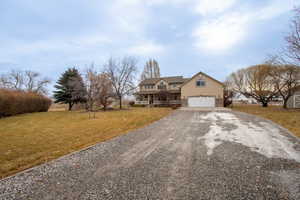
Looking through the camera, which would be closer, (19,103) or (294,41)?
(294,41)

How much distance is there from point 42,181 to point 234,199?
3.91 meters

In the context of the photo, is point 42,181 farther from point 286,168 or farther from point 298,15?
point 298,15

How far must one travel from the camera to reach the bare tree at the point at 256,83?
23695mm

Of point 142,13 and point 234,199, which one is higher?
point 142,13

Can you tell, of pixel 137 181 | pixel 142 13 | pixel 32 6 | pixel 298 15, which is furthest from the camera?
pixel 142 13

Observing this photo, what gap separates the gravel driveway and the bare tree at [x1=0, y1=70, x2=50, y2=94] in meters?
39.2

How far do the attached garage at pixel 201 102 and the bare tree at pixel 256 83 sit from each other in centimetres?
965

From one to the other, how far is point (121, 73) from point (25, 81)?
25.4 metres

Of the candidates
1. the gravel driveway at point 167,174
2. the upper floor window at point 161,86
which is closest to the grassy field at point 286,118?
the gravel driveway at point 167,174

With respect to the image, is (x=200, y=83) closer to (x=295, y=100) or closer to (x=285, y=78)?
(x=285, y=78)

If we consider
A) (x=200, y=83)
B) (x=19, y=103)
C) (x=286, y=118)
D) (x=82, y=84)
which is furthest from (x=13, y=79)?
(x=286, y=118)

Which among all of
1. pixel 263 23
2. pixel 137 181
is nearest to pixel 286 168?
pixel 137 181

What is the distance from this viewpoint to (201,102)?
78.7 ft

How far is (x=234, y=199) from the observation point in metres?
2.30
